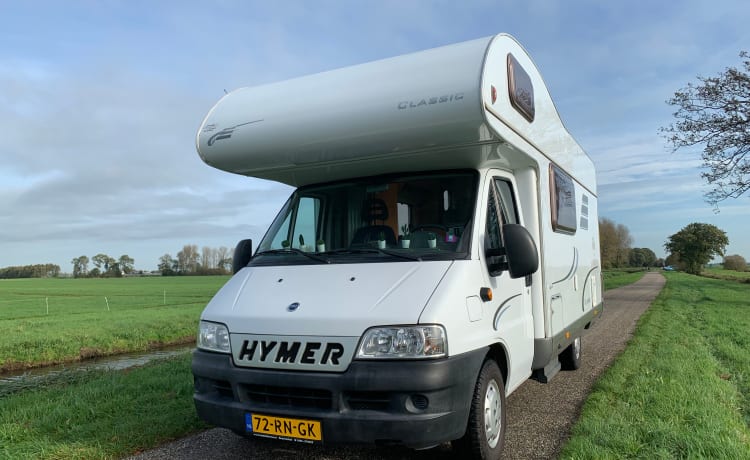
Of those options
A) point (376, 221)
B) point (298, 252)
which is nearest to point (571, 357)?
point (376, 221)

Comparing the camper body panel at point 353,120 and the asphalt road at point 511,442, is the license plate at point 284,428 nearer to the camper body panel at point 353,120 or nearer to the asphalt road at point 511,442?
the asphalt road at point 511,442

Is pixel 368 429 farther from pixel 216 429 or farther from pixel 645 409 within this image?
pixel 645 409

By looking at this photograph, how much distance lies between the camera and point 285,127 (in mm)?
4512

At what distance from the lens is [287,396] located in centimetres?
347

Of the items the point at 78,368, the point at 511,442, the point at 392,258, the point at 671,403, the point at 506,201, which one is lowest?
the point at 78,368

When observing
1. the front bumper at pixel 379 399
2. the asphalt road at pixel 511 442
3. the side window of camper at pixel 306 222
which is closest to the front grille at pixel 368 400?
the front bumper at pixel 379 399

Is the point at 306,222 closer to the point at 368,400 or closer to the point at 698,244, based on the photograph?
the point at 368,400

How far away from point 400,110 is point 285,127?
1.05 metres

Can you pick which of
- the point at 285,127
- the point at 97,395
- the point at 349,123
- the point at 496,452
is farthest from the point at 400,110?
the point at 97,395

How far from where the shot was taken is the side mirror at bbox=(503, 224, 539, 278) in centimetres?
393

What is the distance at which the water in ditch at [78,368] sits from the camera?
8.25m

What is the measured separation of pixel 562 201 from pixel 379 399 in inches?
146

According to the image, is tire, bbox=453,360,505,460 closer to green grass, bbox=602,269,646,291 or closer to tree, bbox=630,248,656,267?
green grass, bbox=602,269,646,291

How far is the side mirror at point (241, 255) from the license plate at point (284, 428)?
1904 millimetres
